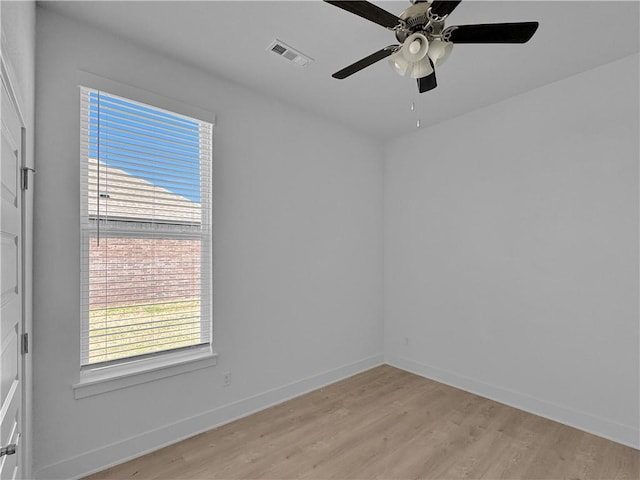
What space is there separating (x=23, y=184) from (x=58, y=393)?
4.09ft

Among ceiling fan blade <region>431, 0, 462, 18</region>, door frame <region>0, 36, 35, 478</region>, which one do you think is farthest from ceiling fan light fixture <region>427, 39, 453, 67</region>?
door frame <region>0, 36, 35, 478</region>

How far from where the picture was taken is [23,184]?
1579 mm

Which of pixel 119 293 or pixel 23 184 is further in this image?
pixel 119 293

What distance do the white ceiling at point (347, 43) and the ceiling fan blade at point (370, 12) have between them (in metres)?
0.49

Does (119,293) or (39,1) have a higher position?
(39,1)

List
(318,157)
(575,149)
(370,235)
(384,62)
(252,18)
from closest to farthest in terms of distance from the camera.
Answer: (252,18)
(384,62)
(575,149)
(318,157)
(370,235)

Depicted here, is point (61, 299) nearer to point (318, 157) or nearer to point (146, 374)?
point (146, 374)

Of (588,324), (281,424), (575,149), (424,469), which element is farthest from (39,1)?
(588,324)

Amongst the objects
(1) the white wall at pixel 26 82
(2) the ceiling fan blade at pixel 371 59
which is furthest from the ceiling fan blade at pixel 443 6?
(1) the white wall at pixel 26 82

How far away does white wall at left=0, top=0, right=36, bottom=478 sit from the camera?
1246mm

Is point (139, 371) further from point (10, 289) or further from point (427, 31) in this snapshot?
point (427, 31)

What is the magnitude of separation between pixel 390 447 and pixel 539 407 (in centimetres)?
145

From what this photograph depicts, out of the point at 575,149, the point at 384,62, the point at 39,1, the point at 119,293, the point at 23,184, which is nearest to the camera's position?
the point at 23,184

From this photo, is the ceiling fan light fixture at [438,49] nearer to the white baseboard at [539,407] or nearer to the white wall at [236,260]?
the white wall at [236,260]
